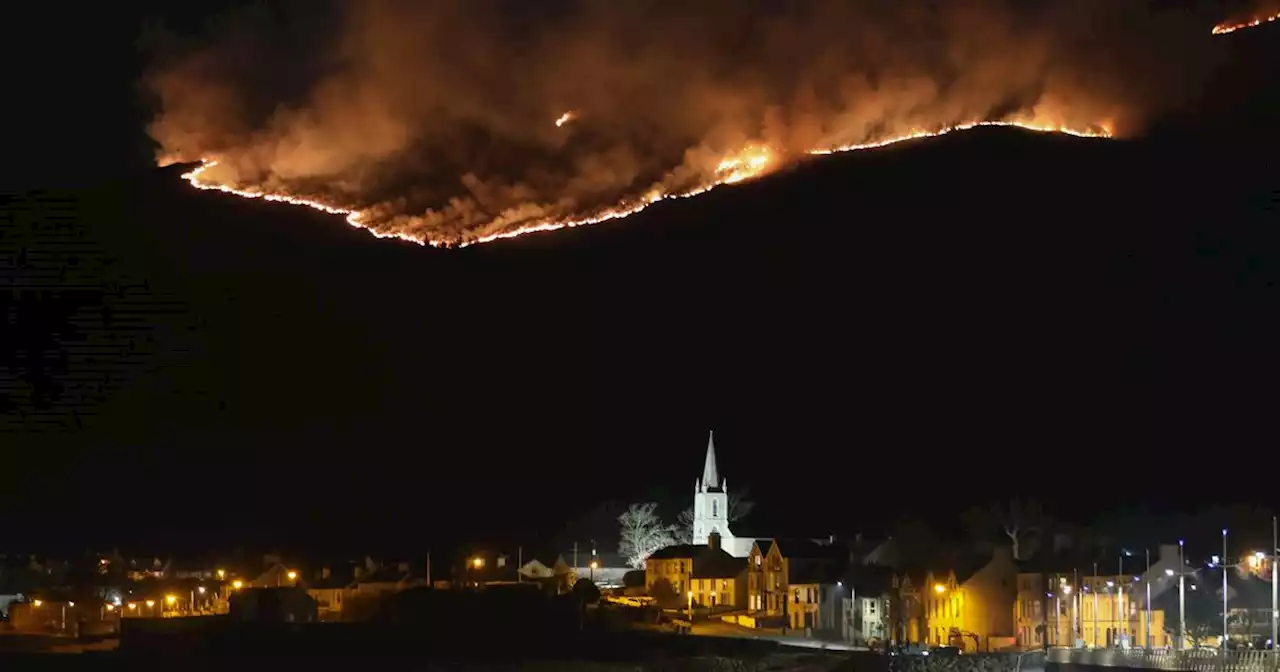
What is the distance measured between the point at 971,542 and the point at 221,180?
1649 inches

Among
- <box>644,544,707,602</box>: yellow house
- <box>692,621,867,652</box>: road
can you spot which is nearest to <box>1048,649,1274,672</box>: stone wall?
<box>692,621,867,652</box>: road

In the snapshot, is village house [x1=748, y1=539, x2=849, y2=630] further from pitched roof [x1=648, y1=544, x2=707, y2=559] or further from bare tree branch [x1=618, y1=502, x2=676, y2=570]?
bare tree branch [x1=618, y1=502, x2=676, y2=570]

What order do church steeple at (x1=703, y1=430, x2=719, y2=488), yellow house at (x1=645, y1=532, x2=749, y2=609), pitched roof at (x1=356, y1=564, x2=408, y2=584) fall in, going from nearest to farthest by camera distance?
1. pitched roof at (x1=356, y1=564, x2=408, y2=584)
2. yellow house at (x1=645, y1=532, x2=749, y2=609)
3. church steeple at (x1=703, y1=430, x2=719, y2=488)

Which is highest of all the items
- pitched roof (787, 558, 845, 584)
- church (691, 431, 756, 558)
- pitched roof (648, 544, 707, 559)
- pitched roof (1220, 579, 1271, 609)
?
church (691, 431, 756, 558)

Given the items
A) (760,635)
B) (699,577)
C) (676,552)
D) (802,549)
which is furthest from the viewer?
(676,552)

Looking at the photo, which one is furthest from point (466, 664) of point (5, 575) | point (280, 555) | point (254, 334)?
point (5, 575)

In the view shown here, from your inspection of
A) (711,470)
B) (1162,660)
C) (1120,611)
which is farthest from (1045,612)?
(711,470)

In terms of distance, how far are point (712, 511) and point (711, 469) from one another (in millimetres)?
2927

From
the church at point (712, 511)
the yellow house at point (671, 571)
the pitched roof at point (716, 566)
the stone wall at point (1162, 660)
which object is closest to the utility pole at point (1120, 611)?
the stone wall at point (1162, 660)

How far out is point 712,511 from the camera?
10588cm

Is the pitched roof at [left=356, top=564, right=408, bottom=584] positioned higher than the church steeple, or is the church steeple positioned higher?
the church steeple

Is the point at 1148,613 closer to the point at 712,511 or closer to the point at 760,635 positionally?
the point at 760,635

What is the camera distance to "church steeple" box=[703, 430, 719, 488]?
103625 millimetres

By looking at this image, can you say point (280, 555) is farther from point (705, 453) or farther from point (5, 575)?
point (705, 453)
